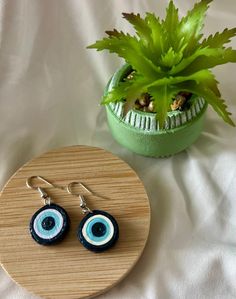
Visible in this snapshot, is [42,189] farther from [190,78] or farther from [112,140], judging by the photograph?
[190,78]

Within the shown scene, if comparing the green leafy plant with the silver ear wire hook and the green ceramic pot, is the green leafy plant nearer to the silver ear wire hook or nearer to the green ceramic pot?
the green ceramic pot

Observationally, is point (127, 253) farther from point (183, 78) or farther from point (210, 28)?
point (210, 28)

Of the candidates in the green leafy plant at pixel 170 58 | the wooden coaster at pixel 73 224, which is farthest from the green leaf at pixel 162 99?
the wooden coaster at pixel 73 224

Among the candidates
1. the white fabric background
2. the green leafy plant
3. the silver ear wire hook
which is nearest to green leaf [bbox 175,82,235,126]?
the green leafy plant

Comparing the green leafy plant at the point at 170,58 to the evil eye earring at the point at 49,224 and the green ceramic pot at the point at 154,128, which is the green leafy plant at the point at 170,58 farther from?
the evil eye earring at the point at 49,224

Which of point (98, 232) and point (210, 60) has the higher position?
point (210, 60)

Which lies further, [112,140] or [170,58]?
[112,140]

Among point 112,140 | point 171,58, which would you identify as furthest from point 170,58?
point 112,140
